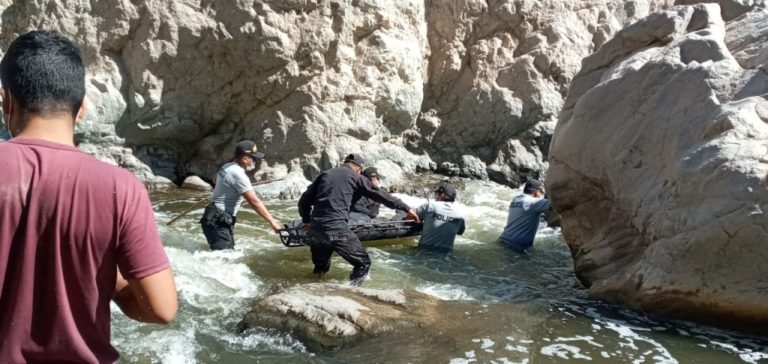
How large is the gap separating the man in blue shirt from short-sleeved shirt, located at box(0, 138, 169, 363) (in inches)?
302

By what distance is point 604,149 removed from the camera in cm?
677

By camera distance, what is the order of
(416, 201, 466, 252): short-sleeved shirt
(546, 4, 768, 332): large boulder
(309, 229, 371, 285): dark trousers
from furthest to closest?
(416, 201, 466, 252): short-sleeved shirt → (309, 229, 371, 285): dark trousers → (546, 4, 768, 332): large boulder

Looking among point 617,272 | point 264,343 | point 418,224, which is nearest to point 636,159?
point 617,272

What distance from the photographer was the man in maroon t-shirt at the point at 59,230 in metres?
1.55

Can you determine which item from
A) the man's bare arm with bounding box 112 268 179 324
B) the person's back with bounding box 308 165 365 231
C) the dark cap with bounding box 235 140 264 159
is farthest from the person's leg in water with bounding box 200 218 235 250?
the man's bare arm with bounding box 112 268 179 324

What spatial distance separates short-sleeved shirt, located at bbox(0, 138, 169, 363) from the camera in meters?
1.54

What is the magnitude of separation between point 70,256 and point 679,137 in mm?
5680

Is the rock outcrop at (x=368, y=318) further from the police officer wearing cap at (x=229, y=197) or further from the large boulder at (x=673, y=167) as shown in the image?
the police officer wearing cap at (x=229, y=197)

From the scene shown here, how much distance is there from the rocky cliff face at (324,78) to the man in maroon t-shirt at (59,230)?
42.1 feet

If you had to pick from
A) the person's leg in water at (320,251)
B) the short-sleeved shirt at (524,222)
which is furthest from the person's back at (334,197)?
the short-sleeved shirt at (524,222)

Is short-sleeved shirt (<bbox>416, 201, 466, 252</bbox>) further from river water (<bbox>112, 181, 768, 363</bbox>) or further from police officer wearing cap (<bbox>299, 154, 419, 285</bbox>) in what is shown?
police officer wearing cap (<bbox>299, 154, 419, 285</bbox>)

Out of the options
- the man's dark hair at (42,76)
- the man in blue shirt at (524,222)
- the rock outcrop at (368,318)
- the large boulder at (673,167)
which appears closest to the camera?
the man's dark hair at (42,76)

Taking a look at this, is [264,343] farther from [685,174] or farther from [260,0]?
[260,0]

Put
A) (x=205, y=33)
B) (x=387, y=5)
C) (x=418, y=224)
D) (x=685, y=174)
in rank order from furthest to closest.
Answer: (x=387, y=5) < (x=205, y=33) < (x=418, y=224) < (x=685, y=174)
